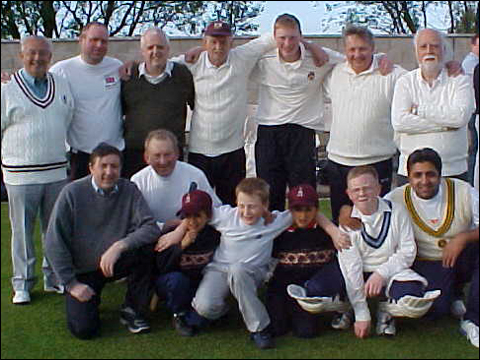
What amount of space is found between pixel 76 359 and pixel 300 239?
139cm

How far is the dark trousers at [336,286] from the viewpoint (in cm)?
363

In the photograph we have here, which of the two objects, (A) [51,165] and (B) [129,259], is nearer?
(B) [129,259]

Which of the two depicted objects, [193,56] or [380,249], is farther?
[193,56]

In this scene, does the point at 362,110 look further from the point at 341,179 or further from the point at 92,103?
the point at 92,103

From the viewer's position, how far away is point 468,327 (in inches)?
145

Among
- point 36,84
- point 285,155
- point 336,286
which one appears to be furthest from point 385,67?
point 36,84

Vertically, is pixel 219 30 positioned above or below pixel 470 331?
above

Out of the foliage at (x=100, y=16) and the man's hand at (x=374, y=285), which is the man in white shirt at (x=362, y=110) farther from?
the foliage at (x=100, y=16)

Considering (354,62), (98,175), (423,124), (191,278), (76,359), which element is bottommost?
(76,359)

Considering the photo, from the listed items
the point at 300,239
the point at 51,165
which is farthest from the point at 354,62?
the point at 51,165

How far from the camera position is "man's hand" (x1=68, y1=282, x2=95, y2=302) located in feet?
12.3

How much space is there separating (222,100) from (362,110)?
3.14 feet

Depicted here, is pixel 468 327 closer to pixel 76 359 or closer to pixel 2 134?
pixel 76 359

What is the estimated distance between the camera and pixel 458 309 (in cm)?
401
